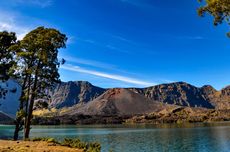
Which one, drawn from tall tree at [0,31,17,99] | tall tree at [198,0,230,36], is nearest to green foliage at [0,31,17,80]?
tall tree at [0,31,17,99]

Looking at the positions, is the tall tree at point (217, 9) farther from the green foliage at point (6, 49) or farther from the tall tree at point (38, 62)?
the green foliage at point (6, 49)

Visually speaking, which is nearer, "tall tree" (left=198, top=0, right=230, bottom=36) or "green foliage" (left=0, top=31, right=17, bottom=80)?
"tall tree" (left=198, top=0, right=230, bottom=36)

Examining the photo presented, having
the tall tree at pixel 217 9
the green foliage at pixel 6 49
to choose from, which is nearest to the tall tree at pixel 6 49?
the green foliage at pixel 6 49

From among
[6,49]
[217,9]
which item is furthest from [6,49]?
[217,9]

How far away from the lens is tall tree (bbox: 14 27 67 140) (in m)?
43.3

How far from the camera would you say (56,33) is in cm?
4406

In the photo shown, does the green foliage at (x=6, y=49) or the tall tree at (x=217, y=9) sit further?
the green foliage at (x=6, y=49)

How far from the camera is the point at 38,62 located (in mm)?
44469

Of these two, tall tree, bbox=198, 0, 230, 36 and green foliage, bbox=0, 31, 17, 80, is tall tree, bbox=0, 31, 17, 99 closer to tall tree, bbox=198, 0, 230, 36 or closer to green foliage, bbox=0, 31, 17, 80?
green foliage, bbox=0, 31, 17, 80

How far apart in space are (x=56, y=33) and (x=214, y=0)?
844 inches

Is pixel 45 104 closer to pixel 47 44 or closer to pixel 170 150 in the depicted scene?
pixel 47 44

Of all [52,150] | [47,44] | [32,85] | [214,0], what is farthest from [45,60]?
[214,0]

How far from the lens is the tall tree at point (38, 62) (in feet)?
142

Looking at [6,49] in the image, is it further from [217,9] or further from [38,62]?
[217,9]
